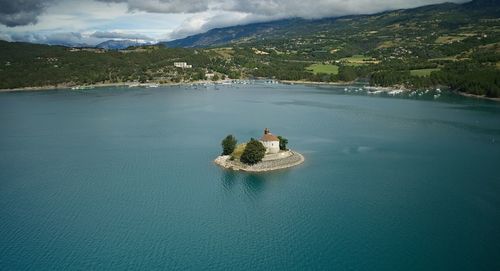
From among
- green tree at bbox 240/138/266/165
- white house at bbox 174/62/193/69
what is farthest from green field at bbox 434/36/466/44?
green tree at bbox 240/138/266/165

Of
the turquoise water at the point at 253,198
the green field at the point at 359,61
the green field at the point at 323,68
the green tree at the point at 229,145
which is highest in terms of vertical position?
the green field at the point at 359,61

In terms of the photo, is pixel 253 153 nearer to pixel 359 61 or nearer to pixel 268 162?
pixel 268 162

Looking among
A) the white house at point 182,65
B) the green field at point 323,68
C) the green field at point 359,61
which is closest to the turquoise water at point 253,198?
the green field at point 323,68

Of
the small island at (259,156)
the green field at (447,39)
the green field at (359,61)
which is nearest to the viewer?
the small island at (259,156)

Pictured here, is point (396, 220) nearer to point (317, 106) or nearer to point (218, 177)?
point (218, 177)

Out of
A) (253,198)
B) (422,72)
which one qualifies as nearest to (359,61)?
(422,72)

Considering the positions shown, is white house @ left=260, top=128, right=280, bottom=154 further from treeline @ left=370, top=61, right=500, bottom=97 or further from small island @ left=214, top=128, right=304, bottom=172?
treeline @ left=370, top=61, right=500, bottom=97

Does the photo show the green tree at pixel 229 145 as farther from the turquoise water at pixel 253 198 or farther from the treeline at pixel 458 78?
the treeline at pixel 458 78

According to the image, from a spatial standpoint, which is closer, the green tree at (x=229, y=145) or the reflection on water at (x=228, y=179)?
the reflection on water at (x=228, y=179)

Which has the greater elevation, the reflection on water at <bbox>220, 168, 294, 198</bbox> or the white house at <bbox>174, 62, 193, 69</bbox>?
the white house at <bbox>174, 62, 193, 69</bbox>
